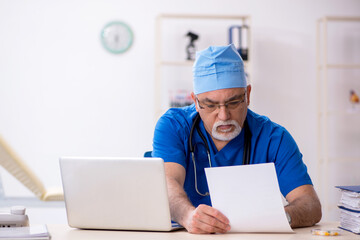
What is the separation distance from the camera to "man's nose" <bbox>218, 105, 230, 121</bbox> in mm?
1831

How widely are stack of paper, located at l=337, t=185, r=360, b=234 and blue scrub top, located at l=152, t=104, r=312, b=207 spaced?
0.29 metres

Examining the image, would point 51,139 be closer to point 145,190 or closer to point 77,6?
point 77,6

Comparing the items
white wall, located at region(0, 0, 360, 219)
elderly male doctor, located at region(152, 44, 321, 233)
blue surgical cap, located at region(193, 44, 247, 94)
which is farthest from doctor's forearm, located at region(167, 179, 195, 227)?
white wall, located at region(0, 0, 360, 219)

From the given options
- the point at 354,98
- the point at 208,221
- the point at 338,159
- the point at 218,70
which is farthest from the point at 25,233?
the point at 354,98

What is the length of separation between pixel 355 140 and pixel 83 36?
8.27 ft

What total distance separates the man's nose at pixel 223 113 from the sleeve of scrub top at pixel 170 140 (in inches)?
8.0

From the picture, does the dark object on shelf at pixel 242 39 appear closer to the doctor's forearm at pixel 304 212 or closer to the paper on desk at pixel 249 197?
the doctor's forearm at pixel 304 212

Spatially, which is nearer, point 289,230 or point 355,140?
point 289,230

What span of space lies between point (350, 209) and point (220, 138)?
580mm

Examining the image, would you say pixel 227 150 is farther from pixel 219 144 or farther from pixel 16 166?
pixel 16 166

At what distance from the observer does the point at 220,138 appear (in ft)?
6.27

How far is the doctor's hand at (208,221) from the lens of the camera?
4.64 feet

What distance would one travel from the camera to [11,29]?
4086 mm

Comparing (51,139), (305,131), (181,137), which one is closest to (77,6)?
(51,139)
